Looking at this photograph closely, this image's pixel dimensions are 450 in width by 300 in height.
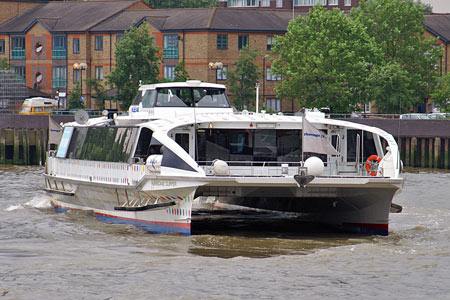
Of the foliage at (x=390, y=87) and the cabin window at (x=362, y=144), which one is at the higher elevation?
the foliage at (x=390, y=87)

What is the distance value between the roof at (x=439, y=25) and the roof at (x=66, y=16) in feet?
90.6

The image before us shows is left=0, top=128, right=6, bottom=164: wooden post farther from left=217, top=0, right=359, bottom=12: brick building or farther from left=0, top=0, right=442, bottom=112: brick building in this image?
left=217, top=0, right=359, bottom=12: brick building

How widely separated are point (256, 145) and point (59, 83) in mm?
65341

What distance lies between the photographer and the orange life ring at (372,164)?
23.5 m

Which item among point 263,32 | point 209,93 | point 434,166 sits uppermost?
point 263,32

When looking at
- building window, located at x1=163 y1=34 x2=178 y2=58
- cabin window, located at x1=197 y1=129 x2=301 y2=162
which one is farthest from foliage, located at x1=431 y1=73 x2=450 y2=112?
cabin window, located at x1=197 y1=129 x2=301 y2=162

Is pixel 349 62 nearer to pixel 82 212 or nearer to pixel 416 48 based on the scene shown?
pixel 416 48

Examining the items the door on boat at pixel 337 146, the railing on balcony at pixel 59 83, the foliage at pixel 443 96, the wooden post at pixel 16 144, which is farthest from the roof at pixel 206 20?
the door on boat at pixel 337 146

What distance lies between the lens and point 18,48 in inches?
3509

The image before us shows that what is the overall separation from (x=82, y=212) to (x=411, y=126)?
109 ft

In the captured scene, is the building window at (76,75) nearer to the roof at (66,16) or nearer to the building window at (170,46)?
the roof at (66,16)

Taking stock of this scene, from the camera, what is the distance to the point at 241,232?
24.0 metres

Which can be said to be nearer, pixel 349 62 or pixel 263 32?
pixel 349 62

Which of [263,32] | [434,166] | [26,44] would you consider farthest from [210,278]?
[26,44]
